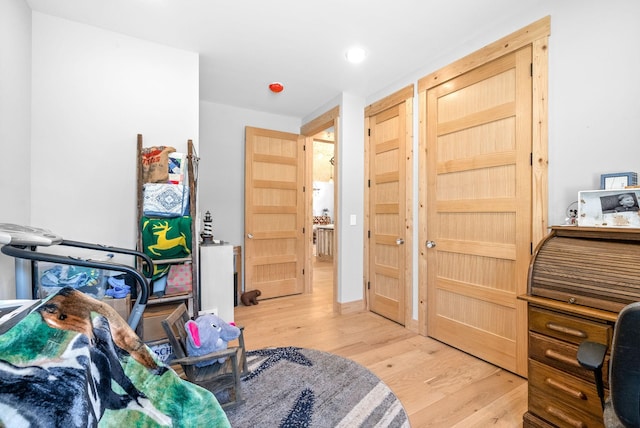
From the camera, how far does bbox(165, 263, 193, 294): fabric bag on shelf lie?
229cm

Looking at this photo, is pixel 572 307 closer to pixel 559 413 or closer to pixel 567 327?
pixel 567 327

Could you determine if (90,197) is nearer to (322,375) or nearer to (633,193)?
(322,375)

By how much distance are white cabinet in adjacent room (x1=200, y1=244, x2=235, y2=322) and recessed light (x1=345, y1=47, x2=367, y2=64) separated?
7.09ft

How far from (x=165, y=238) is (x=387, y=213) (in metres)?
2.25

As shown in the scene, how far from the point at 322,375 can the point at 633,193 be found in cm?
210

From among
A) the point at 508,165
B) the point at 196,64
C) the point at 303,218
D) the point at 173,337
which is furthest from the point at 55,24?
the point at 508,165

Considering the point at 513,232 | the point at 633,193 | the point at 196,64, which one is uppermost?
the point at 196,64

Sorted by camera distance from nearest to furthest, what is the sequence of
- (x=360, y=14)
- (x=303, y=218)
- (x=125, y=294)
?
(x=125, y=294)
(x=360, y=14)
(x=303, y=218)

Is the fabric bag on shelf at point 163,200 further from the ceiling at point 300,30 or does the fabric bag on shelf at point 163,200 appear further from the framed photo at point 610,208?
the framed photo at point 610,208

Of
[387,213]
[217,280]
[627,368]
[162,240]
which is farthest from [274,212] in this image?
[627,368]

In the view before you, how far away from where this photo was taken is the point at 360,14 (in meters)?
2.12

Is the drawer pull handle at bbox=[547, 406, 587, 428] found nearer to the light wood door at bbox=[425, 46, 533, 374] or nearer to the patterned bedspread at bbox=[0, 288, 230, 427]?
the light wood door at bbox=[425, 46, 533, 374]

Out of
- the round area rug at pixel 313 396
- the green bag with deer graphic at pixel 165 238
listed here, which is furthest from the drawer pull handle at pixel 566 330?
the green bag with deer graphic at pixel 165 238

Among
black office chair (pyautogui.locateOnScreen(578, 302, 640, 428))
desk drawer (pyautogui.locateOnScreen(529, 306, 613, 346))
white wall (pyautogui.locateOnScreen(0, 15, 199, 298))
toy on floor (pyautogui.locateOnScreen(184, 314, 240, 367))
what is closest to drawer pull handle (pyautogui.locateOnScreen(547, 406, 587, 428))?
desk drawer (pyautogui.locateOnScreen(529, 306, 613, 346))
